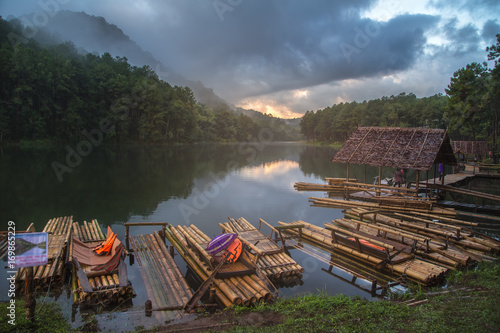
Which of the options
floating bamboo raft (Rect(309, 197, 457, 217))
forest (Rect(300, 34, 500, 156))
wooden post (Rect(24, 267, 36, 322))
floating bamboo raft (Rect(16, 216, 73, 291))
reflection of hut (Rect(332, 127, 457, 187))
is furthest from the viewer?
forest (Rect(300, 34, 500, 156))

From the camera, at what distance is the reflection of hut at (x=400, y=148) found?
21.0 metres

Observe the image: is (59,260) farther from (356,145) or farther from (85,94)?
(85,94)

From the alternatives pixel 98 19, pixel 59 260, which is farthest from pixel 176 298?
pixel 98 19

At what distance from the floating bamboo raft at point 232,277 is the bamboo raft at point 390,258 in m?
4.25

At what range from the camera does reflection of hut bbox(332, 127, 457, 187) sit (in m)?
21.0

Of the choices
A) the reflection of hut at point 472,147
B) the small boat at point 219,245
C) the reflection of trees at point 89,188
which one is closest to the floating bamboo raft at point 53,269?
the small boat at point 219,245

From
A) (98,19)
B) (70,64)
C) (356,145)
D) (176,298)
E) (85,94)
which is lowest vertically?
(176,298)

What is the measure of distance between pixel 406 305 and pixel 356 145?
17784 mm

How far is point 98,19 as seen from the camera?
184500 mm

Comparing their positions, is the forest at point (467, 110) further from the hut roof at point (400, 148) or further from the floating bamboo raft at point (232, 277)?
the floating bamboo raft at point (232, 277)

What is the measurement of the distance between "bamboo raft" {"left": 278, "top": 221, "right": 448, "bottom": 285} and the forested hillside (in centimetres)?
2893

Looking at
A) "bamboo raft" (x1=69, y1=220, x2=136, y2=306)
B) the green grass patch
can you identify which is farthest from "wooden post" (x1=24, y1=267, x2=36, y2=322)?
"bamboo raft" (x1=69, y1=220, x2=136, y2=306)

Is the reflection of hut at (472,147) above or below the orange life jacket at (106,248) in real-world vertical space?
above

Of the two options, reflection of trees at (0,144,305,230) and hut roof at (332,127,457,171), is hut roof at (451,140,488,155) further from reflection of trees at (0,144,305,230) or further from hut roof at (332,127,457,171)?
reflection of trees at (0,144,305,230)
